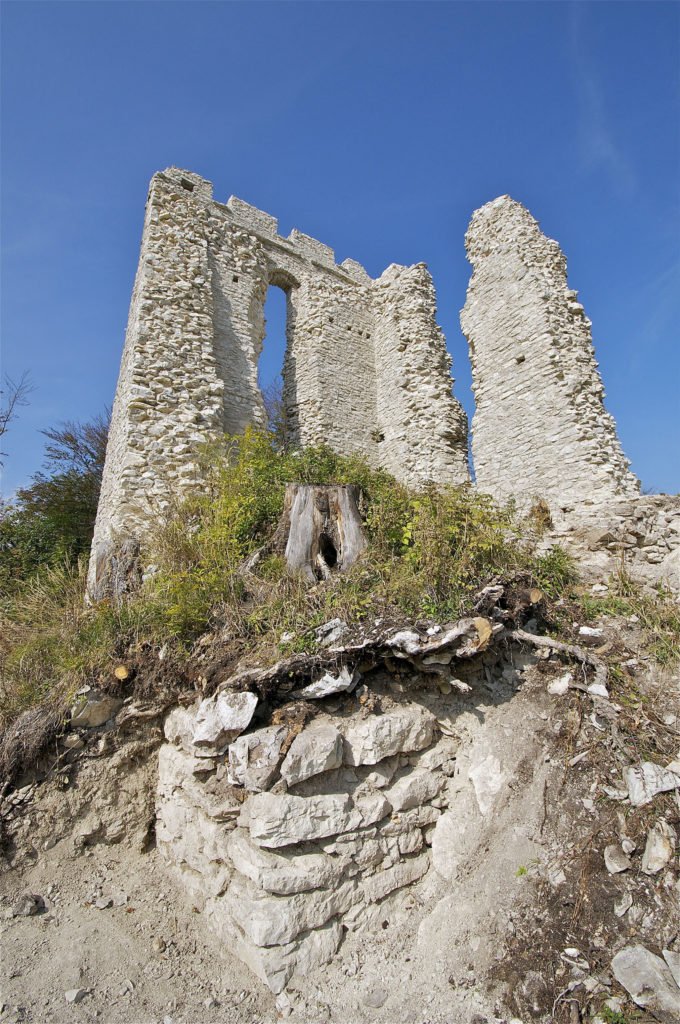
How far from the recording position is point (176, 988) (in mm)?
3293

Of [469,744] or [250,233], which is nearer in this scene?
[469,744]

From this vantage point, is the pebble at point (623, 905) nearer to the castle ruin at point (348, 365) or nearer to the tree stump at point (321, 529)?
the tree stump at point (321, 529)

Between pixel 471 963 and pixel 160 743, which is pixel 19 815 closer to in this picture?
pixel 160 743

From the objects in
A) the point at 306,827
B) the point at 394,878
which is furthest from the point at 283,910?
the point at 394,878

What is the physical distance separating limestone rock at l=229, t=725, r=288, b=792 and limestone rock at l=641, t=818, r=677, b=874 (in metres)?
2.42

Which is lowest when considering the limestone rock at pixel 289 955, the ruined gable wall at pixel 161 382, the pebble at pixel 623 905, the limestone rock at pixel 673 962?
the limestone rock at pixel 289 955

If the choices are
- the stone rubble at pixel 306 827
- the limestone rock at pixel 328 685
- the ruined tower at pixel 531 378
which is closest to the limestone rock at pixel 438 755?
the stone rubble at pixel 306 827

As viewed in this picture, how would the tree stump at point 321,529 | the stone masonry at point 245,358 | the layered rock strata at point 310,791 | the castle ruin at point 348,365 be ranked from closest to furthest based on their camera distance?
1. the layered rock strata at point 310,791
2. the tree stump at point 321,529
3. the stone masonry at point 245,358
4. the castle ruin at point 348,365

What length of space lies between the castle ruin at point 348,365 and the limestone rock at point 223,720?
268cm

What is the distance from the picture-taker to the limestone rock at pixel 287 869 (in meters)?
3.26

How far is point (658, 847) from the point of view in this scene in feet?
10.1

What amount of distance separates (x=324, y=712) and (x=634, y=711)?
7.81ft

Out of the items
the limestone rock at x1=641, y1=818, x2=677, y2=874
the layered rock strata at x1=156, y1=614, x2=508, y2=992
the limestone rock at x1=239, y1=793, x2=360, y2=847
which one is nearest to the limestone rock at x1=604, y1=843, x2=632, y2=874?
the limestone rock at x1=641, y1=818, x2=677, y2=874

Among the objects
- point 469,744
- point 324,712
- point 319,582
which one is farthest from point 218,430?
point 469,744
